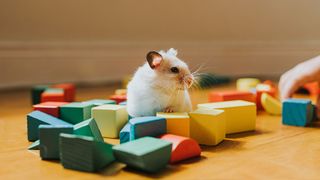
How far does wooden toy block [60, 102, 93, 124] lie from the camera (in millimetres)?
1055

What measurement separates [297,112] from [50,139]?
2.35 feet

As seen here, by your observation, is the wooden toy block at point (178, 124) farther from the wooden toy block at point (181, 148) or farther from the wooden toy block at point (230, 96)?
the wooden toy block at point (230, 96)

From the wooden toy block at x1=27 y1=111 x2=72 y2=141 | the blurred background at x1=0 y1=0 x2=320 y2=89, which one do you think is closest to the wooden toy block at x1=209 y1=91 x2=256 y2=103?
the wooden toy block at x1=27 y1=111 x2=72 y2=141

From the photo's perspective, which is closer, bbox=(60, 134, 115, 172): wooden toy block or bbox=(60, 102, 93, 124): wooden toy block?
bbox=(60, 134, 115, 172): wooden toy block

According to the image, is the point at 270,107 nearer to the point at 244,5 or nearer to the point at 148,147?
the point at 148,147

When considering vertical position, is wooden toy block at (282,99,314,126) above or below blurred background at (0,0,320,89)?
below

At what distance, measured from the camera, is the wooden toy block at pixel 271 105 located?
1.37m

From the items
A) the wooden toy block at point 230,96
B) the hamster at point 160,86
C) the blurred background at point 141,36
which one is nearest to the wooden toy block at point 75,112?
the hamster at point 160,86

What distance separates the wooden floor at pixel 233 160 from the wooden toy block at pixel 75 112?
4.7 inches

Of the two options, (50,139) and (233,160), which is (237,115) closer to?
(233,160)

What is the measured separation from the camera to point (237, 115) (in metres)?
1.06

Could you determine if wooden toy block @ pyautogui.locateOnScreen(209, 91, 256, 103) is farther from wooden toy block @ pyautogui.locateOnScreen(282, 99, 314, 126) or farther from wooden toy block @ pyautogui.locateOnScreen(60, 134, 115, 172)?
wooden toy block @ pyautogui.locateOnScreen(60, 134, 115, 172)

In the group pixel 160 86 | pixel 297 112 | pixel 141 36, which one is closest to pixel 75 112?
pixel 160 86

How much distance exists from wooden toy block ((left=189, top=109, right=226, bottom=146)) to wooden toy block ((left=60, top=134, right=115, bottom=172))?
0.25 m
